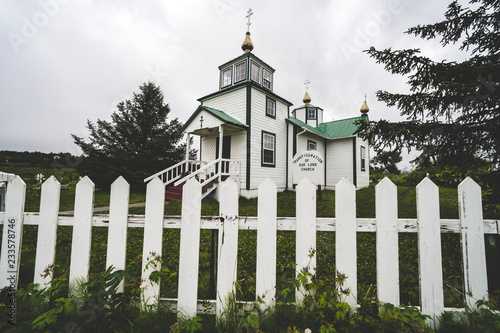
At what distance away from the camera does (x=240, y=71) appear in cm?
1170

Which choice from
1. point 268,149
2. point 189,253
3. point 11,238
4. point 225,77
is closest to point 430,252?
point 189,253

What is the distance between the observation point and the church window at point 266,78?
12297mm

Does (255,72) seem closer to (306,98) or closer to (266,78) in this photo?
(266,78)

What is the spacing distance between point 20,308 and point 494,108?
4.99 meters

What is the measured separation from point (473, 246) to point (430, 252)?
33cm

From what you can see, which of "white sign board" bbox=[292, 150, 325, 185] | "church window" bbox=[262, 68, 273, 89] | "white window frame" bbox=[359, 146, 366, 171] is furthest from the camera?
"white window frame" bbox=[359, 146, 366, 171]

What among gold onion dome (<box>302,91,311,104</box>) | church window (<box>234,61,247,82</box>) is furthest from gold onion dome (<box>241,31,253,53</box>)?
gold onion dome (<box>302,91,311,104</box>)

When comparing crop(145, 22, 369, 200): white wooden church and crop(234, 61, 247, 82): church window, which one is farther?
crop(234, 61, 247, 82): church window

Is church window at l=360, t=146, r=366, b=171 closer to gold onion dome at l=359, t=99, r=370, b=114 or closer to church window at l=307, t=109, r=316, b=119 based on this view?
gold onion dome at l=359, t=99, r=370, b=114

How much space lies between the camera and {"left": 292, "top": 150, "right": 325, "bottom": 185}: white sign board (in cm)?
582

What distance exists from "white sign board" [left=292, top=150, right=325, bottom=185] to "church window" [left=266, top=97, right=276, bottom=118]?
19.4 feet

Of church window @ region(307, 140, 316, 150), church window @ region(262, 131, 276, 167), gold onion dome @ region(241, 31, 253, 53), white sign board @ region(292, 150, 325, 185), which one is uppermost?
gold onion dome @ region(241, 31, 253, 53)

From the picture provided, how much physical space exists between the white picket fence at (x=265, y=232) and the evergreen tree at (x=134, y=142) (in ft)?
38.6

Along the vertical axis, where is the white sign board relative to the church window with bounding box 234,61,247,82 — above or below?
below
